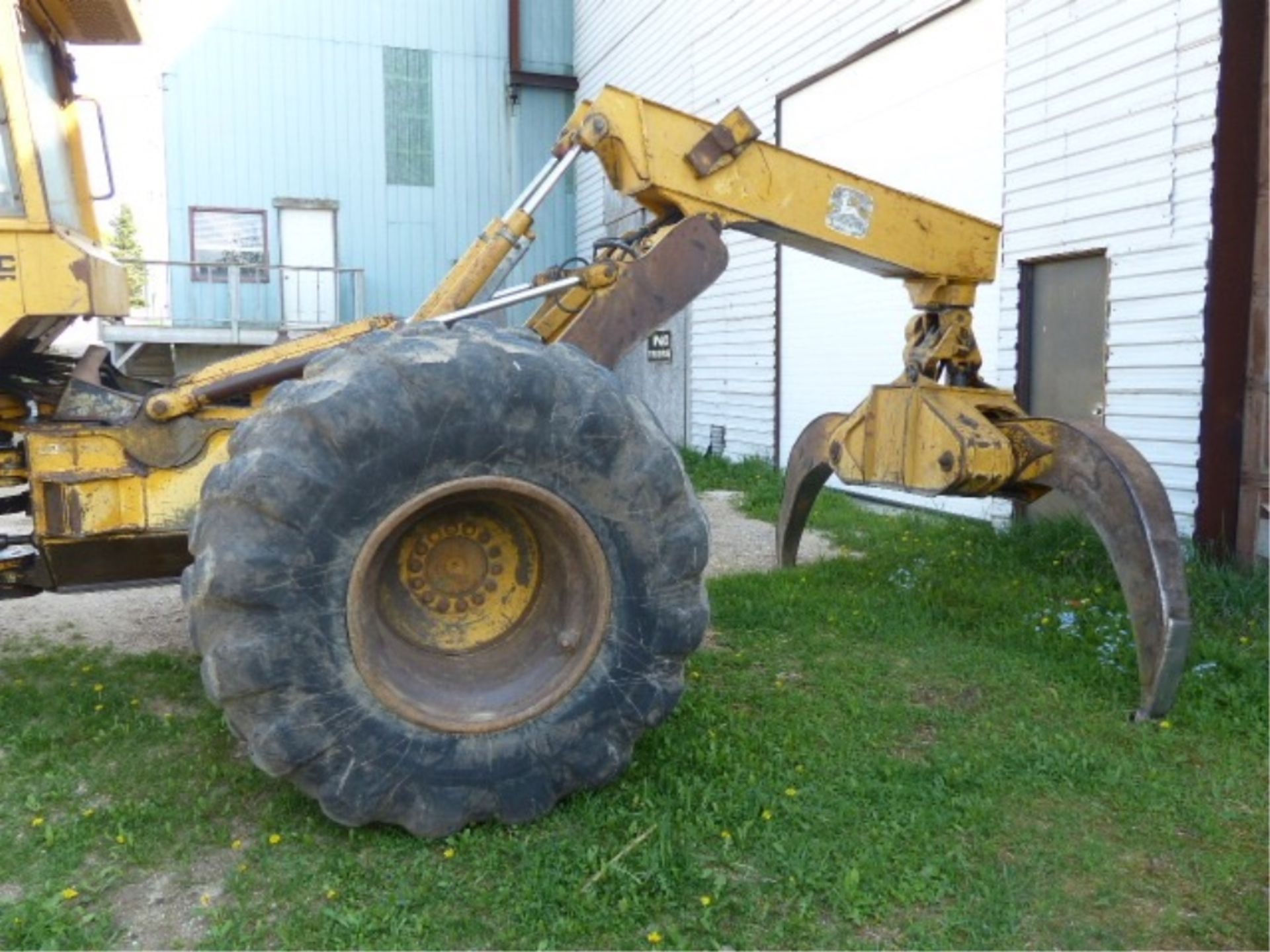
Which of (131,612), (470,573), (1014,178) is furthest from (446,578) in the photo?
(1014,178)

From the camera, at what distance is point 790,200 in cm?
468

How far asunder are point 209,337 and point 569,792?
48.5 ft

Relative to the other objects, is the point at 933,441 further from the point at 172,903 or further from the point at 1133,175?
the point at 172,903

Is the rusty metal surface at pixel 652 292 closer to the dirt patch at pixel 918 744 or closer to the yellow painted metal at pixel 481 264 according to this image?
the yellow painted metal at pixel 481 264

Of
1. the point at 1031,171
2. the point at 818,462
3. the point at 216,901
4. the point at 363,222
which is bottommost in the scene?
the point at 216,901

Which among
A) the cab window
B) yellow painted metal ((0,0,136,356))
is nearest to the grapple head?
yellow painted metal ((0,0,136,356))

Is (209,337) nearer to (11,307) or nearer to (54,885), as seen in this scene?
(11,307)

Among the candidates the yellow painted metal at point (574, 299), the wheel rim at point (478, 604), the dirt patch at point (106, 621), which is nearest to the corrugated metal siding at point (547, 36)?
the dirt patch at point (106, 621)

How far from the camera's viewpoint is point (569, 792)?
10.7ft

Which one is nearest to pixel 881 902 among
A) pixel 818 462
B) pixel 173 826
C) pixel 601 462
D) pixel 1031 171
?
pixel 601 462

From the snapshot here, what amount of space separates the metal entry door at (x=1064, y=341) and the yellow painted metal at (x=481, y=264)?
13.7 feet

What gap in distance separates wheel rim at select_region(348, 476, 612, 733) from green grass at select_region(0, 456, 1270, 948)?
1.33ft

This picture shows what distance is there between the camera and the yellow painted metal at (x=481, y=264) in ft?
14.5

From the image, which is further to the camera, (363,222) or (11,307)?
(363,222)
